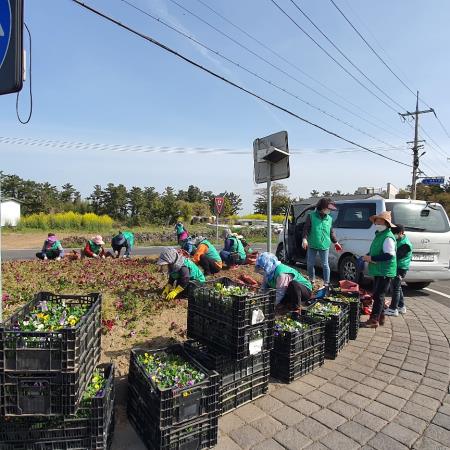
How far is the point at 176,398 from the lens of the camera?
2.49m

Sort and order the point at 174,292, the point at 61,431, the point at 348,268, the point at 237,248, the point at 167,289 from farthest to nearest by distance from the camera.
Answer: the point at 237,248 → the point at 348,268 → the point at 167,289 → the point at 174,292 → the point at 61,431

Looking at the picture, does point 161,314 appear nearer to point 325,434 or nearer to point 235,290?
point 235,290

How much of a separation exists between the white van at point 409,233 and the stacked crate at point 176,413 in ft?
21.1

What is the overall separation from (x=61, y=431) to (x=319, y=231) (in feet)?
17.6

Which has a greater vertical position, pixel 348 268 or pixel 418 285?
pixel 348 268

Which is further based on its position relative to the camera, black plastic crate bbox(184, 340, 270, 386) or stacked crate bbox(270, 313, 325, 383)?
stacked crate bbox(270, 313, 325, 383)

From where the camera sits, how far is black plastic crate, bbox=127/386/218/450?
96.9 inches

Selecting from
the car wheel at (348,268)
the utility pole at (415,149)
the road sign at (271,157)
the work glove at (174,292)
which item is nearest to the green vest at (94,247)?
the work glove at (174,292)

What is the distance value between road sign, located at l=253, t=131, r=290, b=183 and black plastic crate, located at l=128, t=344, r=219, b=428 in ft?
12.4

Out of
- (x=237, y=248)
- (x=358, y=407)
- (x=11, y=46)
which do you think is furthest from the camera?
(x=237, y=248)

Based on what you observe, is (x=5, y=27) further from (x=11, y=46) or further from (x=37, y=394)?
(x=37, y=394)

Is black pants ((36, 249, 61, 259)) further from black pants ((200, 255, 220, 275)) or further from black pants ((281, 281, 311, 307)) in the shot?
black pants ((281, 281, 311, 307))

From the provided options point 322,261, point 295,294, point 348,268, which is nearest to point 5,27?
point 295,294

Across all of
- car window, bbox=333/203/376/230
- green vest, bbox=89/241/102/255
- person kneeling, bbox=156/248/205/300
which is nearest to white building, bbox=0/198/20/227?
green vest, bbox=89/241/102/255
